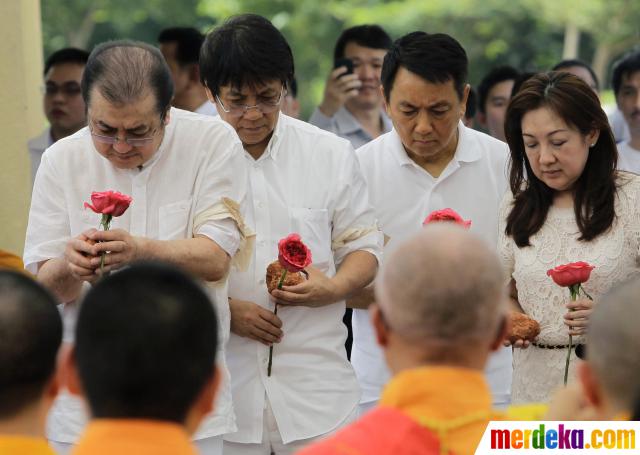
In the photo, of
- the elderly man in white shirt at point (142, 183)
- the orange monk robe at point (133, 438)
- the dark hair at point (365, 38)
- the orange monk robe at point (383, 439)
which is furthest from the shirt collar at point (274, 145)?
the dark hair at point (365, 38)

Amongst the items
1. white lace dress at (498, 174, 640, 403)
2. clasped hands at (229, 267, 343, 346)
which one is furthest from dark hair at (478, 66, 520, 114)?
clasped hands at (229, 267, 343, 346)

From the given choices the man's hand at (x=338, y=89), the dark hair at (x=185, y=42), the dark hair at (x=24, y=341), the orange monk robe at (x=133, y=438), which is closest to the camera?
the orange monk robe at (x=133, y=438)

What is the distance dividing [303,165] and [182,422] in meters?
2.60

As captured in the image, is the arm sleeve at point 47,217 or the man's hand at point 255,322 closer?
the arm sleeve at point 47,217

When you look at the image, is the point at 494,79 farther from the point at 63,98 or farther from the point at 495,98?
the point at 63,98

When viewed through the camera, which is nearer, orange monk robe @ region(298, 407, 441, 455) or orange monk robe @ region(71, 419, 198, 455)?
orange monk robe @ region(71, 419, 198, 455)

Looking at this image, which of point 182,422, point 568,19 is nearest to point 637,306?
point 182,422

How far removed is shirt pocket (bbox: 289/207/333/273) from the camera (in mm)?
4805

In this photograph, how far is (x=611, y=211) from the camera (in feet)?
15.2

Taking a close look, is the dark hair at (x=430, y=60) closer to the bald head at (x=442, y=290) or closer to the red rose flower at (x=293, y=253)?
the red rose flower at (x=293, y=253)

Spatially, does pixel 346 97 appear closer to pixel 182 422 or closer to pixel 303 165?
pixel 303 165

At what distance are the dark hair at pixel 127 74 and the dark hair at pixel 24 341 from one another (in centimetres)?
144

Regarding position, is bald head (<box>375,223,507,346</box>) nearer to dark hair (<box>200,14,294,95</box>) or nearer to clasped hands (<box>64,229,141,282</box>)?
clasped hands (<box>64,229,141,282</box>)

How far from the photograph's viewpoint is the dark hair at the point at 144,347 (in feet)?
7.76
